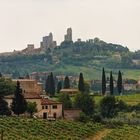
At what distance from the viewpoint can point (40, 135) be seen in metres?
74.0

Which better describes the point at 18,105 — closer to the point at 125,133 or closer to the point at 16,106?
the point at 16,106

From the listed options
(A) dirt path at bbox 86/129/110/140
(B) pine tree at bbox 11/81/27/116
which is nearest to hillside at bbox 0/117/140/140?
(A) dirt path at bbox 86/129/110/140

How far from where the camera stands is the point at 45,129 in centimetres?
7806

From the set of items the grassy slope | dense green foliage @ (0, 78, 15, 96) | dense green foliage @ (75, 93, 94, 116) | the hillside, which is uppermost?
dense green foliage @ (0, 78, 15, 96)

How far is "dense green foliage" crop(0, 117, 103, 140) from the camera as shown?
7157cm

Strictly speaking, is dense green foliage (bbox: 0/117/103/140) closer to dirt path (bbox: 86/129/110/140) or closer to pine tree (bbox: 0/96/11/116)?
dirt path (bbox: 86/129/110/140)

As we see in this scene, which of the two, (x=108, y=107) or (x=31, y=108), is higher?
(x=31, y=108)

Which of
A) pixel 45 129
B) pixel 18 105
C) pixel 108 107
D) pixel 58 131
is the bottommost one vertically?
pixel 58 131

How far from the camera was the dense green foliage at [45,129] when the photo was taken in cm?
7157

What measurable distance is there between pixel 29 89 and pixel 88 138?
7109 cm

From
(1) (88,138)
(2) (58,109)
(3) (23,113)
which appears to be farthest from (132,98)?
(1) (88,138)

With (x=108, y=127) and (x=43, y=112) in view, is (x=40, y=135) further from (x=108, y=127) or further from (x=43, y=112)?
(x=43, y=112)

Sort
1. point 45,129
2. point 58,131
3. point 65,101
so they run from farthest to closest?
1. point 65,101
2. point 58,131
3. point 45,129

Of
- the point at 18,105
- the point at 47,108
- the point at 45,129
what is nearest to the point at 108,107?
the point at 47,108
